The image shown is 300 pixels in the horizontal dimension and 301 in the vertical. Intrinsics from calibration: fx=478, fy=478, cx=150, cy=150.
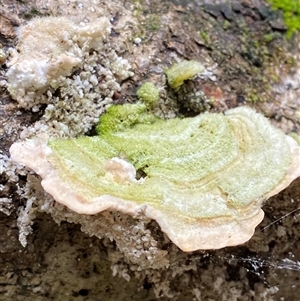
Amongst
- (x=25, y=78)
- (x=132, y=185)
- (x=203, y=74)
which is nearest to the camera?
(x=132, y=185)

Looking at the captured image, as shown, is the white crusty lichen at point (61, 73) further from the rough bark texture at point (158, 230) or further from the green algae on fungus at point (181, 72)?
the green algae on fungus at point (181, 72)

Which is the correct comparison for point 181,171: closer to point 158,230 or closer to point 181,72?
point 158,230

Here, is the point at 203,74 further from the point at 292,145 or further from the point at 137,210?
the point at 137,210

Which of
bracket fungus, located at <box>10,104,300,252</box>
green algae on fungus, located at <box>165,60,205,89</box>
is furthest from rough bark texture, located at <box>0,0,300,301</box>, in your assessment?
bracket fungus, located at <box>10,104,300,252</box>

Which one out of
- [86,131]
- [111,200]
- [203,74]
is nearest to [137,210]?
[111,200]

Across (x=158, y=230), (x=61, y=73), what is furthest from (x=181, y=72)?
(x=158, y=230)

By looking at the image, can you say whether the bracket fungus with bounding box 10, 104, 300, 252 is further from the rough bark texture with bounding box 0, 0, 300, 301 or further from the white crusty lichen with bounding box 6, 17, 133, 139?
the rough bark texture with bounding box 0, 0, 300, 301

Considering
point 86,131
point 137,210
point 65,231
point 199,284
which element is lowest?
point 199,284

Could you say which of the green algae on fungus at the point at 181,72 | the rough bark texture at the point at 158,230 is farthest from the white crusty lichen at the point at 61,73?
the green algae on fungus at the point at 181,72
